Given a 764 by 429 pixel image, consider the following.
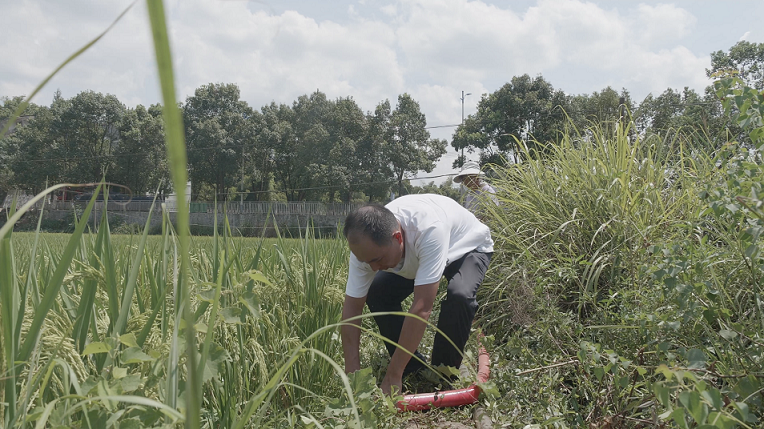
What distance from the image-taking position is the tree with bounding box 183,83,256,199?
1469 inches

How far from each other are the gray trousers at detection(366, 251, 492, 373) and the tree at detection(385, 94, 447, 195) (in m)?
31.1

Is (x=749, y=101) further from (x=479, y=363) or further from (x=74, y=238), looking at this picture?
(x=74, y=238)

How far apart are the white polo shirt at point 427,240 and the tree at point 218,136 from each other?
3535cm

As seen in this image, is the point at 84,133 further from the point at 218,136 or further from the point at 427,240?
the point at 427,240

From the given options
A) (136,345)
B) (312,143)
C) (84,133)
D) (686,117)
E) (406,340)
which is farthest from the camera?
(84,133)

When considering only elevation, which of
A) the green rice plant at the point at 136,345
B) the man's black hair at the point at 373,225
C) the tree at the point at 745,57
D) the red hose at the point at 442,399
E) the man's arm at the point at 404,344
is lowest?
the red hose at the point at 442,399

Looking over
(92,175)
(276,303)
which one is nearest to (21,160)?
(92,175)

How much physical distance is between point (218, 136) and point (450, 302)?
3720cm

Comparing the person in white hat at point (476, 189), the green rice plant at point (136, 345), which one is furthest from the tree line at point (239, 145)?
the green rice plant at point (136, 345)

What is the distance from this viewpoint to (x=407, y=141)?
3519cm

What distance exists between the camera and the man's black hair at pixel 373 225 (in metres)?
2.26

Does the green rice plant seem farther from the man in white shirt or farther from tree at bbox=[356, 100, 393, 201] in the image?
tree at bbox=[356, 100, 393, 201]

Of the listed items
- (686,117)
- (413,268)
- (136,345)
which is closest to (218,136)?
(686,117)

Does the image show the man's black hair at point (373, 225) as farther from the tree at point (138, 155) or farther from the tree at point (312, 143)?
the tree at point (138, 155)
